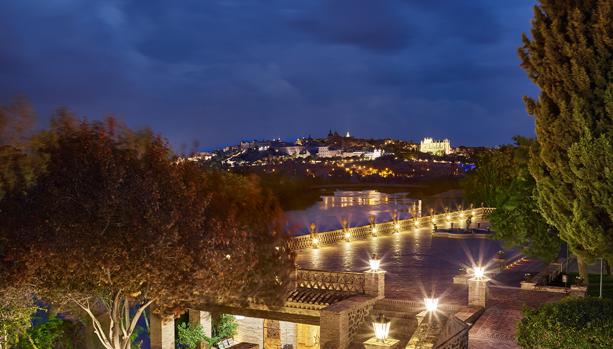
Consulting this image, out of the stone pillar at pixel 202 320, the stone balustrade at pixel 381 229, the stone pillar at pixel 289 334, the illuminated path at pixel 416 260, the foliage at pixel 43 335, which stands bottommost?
the stone pillar at pixel 289 334

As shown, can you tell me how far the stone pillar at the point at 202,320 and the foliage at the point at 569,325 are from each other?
8089mm

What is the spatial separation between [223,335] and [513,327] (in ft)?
23.7

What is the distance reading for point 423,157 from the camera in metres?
191

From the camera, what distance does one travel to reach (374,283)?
14.0 metres

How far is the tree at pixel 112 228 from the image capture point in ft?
28.7

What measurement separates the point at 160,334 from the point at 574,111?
10.2 meters

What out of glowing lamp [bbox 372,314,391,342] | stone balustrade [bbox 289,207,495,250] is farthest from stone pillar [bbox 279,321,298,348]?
glowing lamp [bbox 372,314,391,342]

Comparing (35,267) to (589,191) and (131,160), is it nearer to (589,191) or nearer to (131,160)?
(131,160)

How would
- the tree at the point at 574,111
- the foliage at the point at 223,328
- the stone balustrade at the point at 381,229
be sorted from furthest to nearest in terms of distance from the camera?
the stone balustrade at the point at 381,229 → the foliage at the point at 223,328 → the tree at the point at 574,111

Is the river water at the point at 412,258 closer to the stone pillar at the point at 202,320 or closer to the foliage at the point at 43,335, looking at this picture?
the stone pillar at the point at 202,320

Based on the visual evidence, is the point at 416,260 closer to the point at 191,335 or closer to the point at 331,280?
the point at 331,280

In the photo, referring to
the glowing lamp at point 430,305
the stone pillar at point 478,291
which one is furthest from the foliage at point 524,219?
the glowing lamp at point 430,305

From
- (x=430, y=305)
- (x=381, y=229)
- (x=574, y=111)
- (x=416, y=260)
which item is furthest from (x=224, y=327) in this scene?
(x=381, y=229)

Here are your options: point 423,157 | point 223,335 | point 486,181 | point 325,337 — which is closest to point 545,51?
point 325,337
